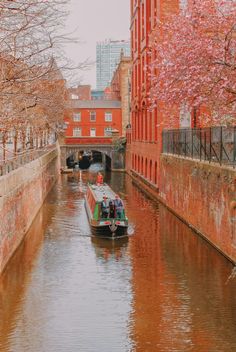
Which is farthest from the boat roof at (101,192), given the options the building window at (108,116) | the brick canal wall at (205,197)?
the building window at (108,116)

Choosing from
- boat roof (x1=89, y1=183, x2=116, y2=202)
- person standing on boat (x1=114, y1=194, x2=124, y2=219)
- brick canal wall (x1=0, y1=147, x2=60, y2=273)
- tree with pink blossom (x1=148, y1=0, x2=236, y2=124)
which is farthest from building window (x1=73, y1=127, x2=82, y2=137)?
tree with pink blossom (x1=148, y1=0, x2=236, y2=124)

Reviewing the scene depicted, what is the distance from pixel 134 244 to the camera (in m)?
28.7

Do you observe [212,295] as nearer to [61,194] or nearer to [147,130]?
[61,194]

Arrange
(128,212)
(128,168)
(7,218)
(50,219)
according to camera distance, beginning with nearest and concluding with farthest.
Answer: (7,218) < (50,219) < (128,212) < (128,168)

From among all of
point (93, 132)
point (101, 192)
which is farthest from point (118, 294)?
point (93, 132)

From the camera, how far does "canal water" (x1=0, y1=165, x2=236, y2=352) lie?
16.3m

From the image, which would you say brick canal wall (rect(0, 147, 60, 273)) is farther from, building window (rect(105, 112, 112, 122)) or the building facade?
building window (rect(105, 112, 112, 122))

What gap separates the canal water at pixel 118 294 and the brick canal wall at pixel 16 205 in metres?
0.66

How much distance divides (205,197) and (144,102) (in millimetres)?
26724

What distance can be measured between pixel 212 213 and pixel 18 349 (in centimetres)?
1356

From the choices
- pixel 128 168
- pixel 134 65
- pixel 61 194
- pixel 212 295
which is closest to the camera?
pixel 212 295

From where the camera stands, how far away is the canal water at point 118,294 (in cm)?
1633

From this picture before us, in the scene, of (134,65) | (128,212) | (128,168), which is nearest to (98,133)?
(128,168)

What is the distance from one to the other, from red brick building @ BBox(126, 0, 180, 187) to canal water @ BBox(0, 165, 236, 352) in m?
15.4
